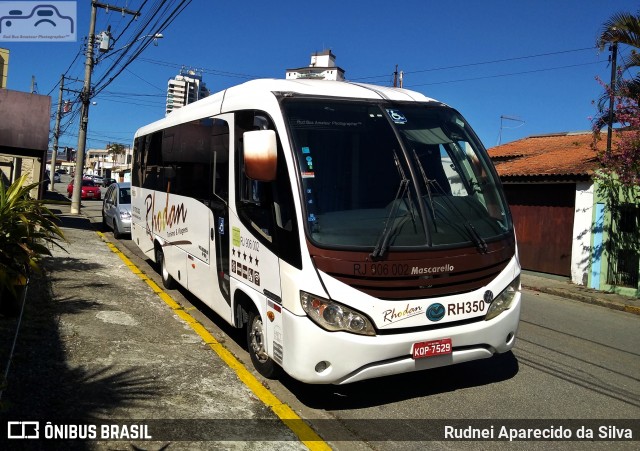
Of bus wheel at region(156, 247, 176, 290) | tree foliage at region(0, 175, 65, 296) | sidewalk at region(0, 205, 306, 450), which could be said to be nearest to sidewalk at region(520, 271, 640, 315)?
bus wheel at region(156, 247, 176, 290)

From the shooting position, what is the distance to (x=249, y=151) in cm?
436

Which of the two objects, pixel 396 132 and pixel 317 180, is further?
pixel 396 132

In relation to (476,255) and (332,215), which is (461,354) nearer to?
(476,255)

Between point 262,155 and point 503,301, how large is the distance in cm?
254

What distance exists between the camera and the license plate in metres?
4.18

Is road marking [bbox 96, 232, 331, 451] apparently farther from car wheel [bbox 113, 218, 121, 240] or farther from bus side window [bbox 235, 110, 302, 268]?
car wheel [bbox 113, 218, 121, 240]

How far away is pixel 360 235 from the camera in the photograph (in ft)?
13.6

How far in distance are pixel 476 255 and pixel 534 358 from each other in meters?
2.50

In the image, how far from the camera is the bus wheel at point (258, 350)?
4898mm

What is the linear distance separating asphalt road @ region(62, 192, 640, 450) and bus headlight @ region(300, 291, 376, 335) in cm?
86

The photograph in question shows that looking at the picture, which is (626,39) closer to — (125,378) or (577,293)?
(577,293)

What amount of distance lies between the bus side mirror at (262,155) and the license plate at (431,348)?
6.07 feet

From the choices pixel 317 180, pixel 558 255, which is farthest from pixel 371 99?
pixel 558 255

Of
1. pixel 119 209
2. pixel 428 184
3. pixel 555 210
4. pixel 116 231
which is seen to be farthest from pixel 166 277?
pixel 555 210
